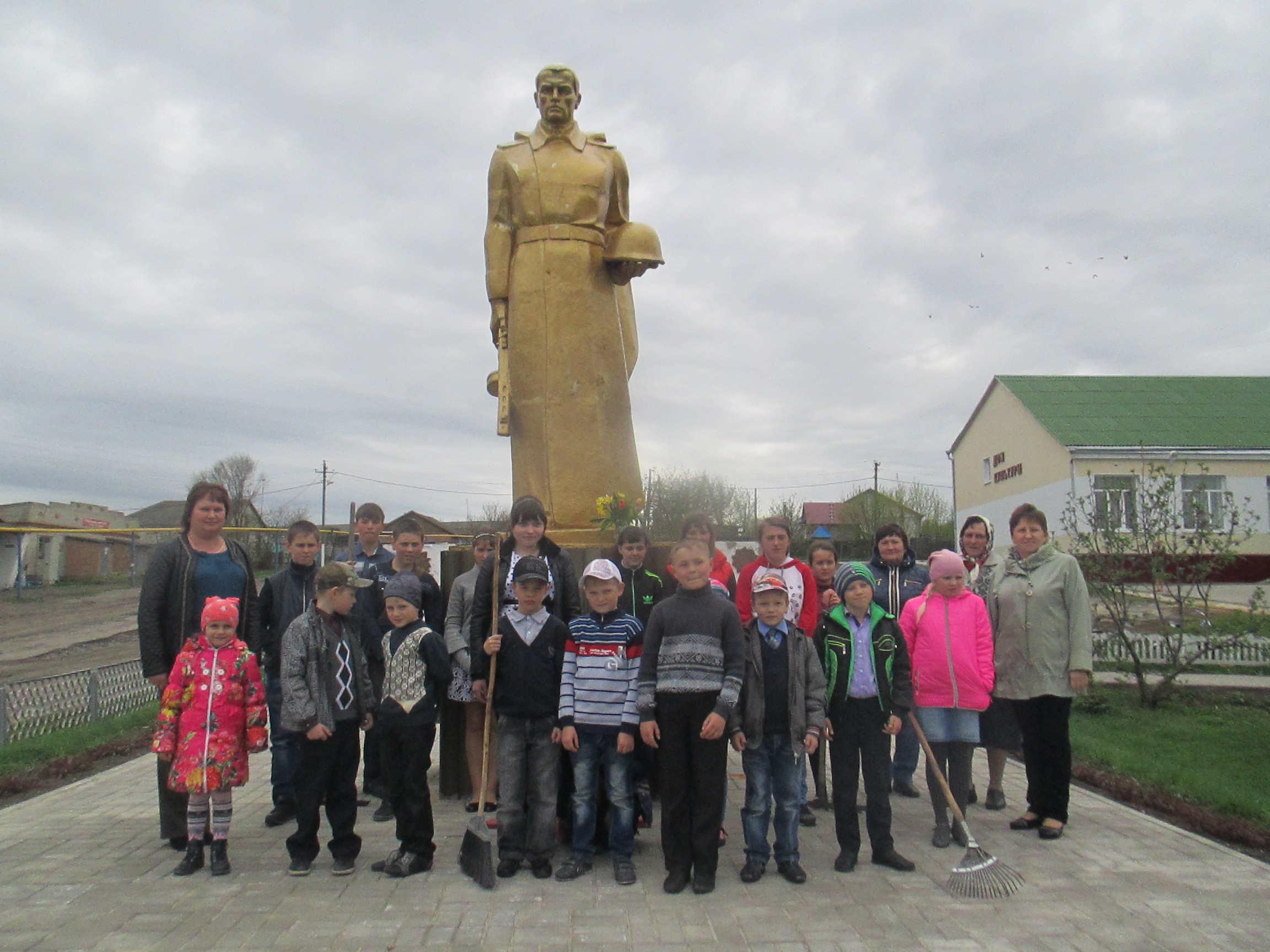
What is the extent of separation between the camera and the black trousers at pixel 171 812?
4426 millimetres

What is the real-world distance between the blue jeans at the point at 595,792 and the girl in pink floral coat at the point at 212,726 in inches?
60.7

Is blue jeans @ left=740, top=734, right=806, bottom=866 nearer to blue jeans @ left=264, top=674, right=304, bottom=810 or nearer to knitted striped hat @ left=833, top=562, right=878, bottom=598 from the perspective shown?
knitted striped hat @ left=833, top=562, right=878, bottom=598

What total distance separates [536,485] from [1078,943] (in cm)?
389

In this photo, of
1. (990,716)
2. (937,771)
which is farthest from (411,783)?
(990,716)

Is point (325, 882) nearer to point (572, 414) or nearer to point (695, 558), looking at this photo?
point (695, 558)

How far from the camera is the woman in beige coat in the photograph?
15.7ft

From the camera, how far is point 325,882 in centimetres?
395

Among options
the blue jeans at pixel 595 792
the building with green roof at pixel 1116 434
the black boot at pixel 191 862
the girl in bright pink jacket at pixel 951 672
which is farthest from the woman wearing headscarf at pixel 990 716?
the building with green roof at pixel 1116 434

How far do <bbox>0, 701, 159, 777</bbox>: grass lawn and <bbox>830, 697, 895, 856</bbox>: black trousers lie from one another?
18.8 feet

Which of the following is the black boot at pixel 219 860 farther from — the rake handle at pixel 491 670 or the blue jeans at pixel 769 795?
the blue jeans at pixel 769 795

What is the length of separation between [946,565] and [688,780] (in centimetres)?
187

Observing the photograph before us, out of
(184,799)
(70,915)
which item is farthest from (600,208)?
(70,915)

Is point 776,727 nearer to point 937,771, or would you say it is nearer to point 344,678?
point 937,771

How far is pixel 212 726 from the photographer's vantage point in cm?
414
